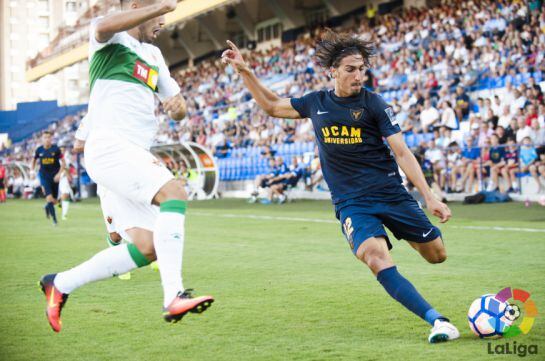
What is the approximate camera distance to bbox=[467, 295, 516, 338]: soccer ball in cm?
512

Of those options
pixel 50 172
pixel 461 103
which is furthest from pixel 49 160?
pixel 461 103

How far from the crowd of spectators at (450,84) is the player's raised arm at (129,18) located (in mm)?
14519

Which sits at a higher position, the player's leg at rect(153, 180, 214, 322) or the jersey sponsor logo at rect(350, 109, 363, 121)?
the jersey sponsor logo at rect(350, 109, 363, 121)

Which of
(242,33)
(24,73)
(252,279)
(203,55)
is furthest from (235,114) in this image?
(24,73)

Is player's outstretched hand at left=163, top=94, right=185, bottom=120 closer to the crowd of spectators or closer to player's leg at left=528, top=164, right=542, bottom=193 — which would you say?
the crowd of spectators

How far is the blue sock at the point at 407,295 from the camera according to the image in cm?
516

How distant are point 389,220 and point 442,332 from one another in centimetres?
97

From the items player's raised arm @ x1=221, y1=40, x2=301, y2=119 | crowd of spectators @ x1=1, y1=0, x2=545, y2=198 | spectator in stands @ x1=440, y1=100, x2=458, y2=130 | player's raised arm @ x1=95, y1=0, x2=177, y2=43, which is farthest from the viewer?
spectator in stands @ x1=440, y1=100, x2=458, y2=130

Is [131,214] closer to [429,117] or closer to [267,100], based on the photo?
[267,100]

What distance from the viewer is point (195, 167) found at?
96.8 feet

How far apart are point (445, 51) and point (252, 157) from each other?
8.17 m

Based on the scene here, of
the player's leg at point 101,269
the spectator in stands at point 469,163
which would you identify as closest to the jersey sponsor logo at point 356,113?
the player's leg at point 101,269

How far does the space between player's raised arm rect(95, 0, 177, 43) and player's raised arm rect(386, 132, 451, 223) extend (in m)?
1.88

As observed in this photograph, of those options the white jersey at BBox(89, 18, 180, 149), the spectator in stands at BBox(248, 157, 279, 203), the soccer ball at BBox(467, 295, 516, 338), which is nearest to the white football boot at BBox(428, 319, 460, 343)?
the soccer ball at BBox(467, 295, 516, 338)
